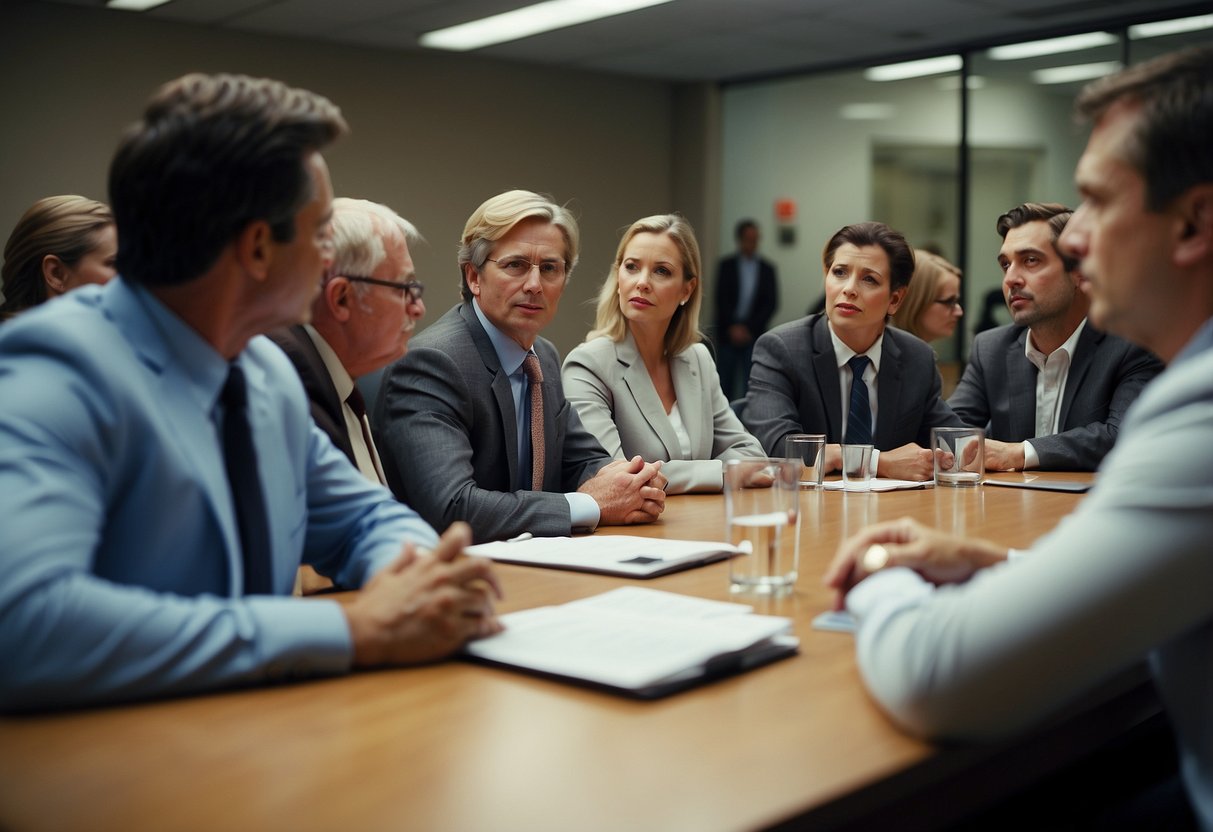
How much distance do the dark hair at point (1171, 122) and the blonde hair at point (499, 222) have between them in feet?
→ 5.88

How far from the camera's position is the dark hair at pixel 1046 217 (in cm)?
384

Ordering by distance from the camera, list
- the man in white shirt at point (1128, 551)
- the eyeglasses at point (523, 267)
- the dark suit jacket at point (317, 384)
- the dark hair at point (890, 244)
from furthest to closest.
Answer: the dark hair at point (890, 244) → the eyeglasses at point (523, 267) → the dark suit jacket at point (317, 384) → the man in white shirt at point (1128, 551)

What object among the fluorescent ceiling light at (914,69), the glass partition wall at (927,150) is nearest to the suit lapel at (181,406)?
the glass partition wall at (927,150)

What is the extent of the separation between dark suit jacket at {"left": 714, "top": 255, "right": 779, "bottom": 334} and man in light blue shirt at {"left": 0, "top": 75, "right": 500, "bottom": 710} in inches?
367

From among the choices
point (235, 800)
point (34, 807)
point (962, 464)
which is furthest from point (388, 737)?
point (962, 464)

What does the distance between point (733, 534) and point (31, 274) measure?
1.99 meters

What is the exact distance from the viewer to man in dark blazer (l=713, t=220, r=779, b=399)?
10609 millimetres

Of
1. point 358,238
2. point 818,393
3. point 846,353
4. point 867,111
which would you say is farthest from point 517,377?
point 867,111

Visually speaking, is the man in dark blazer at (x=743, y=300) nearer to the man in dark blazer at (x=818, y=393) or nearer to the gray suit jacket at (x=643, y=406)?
the man in dark blazer at (x=818, y=393)

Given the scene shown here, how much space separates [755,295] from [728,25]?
9.21 feet

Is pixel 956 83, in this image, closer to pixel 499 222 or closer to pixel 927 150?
pixel 927 150

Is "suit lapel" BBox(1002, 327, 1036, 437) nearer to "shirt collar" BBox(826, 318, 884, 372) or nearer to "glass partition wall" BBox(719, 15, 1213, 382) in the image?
"shirt collar" BBox(826, 318, 884, 372)

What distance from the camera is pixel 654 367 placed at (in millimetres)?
3676

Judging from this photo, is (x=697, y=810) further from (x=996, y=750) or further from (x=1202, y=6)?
(x=1202, y=6)
